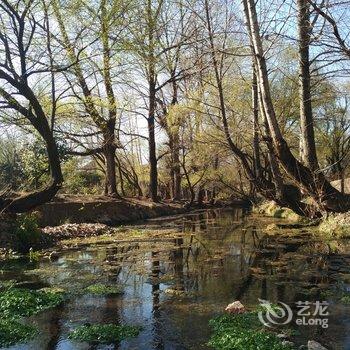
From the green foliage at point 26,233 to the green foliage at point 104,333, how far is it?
7342mm

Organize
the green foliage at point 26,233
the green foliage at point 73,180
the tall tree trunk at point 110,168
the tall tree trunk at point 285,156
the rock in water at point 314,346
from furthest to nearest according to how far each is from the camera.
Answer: the green foliage at point 73,180, the tall tree trunk at point 110,168, the green foliage at point 26,233, the tall tree trunk at point 285,156, the rock in water at point 314,346

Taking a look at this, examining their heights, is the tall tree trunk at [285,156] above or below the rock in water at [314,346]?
above

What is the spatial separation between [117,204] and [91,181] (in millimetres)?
18488

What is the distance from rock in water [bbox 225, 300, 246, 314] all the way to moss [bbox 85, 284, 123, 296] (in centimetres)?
209

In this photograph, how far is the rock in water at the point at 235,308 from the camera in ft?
20.6

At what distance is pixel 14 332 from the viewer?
5.61m

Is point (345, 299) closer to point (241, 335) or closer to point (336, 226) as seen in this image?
point (241, 335)

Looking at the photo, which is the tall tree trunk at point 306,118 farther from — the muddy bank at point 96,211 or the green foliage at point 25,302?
the muddy bank at point 96,211

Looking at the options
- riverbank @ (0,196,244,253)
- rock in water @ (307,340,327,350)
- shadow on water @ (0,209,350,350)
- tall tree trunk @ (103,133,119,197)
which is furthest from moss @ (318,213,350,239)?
tall tree trunk @ (103,133,119,197)

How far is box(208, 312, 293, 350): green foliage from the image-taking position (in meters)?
5.04

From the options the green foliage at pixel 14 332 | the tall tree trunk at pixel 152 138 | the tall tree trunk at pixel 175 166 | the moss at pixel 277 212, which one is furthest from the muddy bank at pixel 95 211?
the green foliage at pixel 14 332

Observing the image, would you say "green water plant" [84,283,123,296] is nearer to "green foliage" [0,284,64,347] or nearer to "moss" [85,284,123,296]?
"moss" [85,284,123,296]

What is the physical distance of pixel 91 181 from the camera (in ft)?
134

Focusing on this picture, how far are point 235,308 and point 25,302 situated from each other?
320 centimetres
